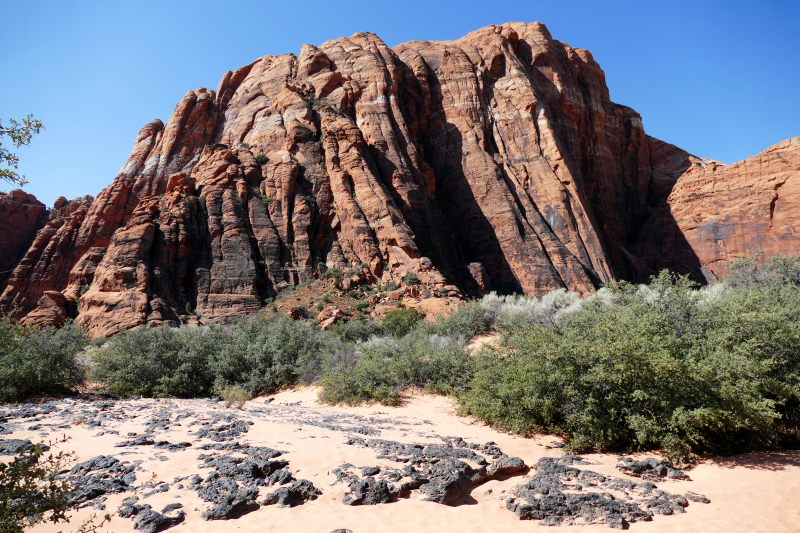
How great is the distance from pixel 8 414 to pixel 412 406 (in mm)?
9318

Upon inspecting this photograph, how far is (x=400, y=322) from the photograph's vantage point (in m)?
20.4

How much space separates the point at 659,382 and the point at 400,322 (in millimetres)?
14116

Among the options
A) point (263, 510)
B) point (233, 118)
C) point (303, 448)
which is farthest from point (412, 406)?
point (233, 118)

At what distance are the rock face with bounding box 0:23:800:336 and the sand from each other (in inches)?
683

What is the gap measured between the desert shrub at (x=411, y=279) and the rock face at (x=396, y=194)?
51 cm

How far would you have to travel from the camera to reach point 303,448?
6.64 meters

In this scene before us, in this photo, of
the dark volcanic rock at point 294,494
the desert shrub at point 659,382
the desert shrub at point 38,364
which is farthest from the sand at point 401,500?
the desert shrub at point 38,364

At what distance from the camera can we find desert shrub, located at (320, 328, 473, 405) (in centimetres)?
1180

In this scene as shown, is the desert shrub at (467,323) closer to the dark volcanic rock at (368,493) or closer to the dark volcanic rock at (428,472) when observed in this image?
the dark volcanic rock at (428,472)

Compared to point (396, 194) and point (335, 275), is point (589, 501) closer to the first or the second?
point (335, 275)

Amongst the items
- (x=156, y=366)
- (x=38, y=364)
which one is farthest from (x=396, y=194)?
(x=38, y=364)

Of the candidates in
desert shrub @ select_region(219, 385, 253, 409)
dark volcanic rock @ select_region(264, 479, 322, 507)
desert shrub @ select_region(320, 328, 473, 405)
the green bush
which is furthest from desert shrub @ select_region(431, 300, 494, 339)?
dark volcanic rock @ select_region(264, 479, 322, 507)

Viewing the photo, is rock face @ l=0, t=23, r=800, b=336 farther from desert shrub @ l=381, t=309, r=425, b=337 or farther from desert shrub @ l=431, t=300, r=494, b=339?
desert shrub @ l=431, t=300, r=494, b=339

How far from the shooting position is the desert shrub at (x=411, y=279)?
88.7 ft
